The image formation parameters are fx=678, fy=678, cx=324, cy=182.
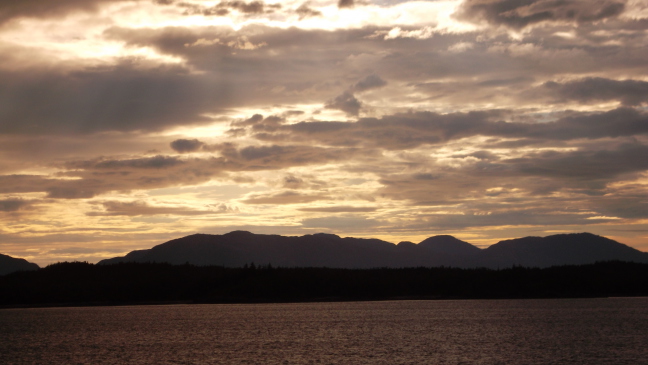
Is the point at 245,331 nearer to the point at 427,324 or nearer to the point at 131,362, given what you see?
the point at 427,324

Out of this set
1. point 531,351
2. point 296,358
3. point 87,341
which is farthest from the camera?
point 87,341

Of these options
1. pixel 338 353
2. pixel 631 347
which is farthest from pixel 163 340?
pixel 631 347

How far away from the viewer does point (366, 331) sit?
130 metres

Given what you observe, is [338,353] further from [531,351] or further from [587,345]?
[587,345]

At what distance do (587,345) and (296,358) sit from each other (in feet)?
144

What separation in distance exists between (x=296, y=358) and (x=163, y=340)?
41.8 m

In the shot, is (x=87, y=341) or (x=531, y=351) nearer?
(x=531, y=351)

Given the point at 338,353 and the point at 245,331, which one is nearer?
the point at 338,353

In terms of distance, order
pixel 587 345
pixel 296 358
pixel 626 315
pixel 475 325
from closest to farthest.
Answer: pixel 296 358, pixel 587 345, pixel 475 325, pixel 626 315

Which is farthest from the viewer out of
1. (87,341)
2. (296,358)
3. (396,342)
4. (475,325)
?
(475,325)

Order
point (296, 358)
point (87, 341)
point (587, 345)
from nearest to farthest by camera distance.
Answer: point (296, 358) → point (587, 345) → point (87, 341)

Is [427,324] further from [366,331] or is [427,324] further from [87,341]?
[87,341]

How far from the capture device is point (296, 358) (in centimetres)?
8612

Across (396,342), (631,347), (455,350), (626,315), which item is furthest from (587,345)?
(626,315)
